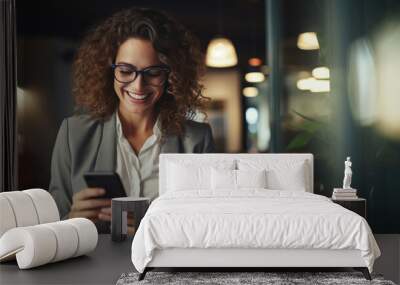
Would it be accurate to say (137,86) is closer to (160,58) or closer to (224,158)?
(160,58)

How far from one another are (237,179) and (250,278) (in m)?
1.79

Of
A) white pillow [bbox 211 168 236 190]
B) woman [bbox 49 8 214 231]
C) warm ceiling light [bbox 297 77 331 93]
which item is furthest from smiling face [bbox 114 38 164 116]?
warm ceiling light [bbox 297 77 331 93]

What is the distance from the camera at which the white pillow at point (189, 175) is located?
649 centimetres

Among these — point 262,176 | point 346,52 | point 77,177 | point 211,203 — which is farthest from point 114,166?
point 346,52

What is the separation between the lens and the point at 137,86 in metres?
7.13

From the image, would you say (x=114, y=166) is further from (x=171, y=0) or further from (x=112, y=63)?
(x=171, y=0)

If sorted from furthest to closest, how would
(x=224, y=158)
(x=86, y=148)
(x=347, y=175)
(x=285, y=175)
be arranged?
(x=86, y=148) < (x=224, y=158) < (x=347, y=175) < (x=285, y=175)

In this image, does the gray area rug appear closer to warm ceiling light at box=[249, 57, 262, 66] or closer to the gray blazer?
the gray blazer

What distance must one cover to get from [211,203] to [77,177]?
257 cm

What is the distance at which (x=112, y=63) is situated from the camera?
7.15m

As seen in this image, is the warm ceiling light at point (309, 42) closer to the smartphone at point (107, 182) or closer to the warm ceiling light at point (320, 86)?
the warm ceiling light at point (320, 86)

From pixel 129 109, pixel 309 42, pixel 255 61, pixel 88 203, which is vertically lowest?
pixel 88 203

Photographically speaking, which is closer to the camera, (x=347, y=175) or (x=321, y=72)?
(x=347, y=175)

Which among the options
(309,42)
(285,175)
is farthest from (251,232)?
(309,42)
